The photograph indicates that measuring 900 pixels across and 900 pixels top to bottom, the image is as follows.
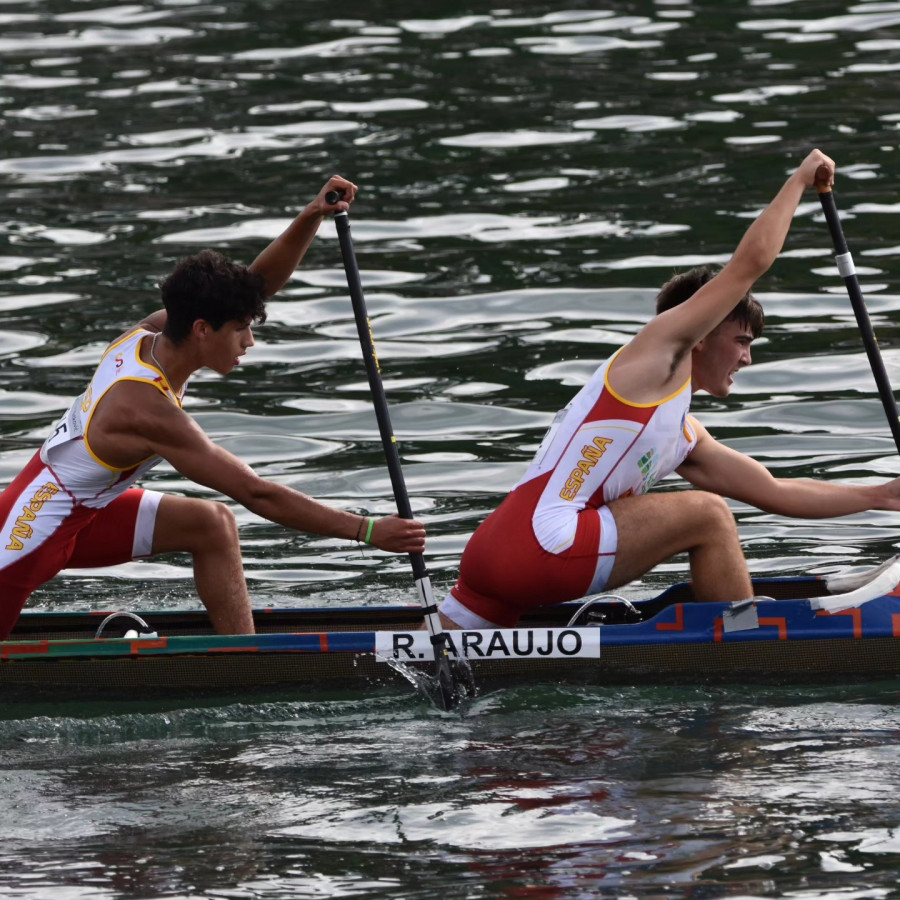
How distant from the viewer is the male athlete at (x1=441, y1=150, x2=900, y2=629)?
712 cm

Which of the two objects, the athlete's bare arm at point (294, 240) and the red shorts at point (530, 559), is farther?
the athlete's bare arm at point (294, 240)

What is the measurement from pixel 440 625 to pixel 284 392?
5171 mm

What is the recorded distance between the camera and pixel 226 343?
7.40 meters

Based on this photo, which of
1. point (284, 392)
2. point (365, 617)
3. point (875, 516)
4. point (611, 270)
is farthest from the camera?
point (611, 270)

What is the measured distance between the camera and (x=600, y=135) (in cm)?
1786

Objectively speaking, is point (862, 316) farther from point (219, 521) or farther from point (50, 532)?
point (50, 532)

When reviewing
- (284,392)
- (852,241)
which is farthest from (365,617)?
(852,241)

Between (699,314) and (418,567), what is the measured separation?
161 centimetres

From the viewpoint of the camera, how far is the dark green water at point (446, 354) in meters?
6.04

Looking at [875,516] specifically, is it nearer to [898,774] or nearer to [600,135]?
[898,774]

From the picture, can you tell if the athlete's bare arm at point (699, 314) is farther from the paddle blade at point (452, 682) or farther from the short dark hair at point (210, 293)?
the short dark hair at point (210, 293)

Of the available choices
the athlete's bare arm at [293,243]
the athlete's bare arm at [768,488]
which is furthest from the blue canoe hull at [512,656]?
the athlete's bare arm at [293,243]

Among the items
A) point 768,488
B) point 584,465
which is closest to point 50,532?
point 584,465

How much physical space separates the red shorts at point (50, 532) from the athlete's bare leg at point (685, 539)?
2.04 metres
